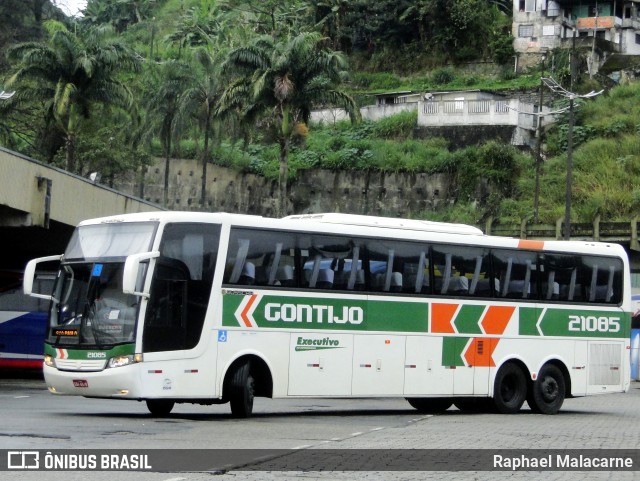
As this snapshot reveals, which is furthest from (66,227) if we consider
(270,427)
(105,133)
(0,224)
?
(105,133)

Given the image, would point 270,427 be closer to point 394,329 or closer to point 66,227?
point 394,329

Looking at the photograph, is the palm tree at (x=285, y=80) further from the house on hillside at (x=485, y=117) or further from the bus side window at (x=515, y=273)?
the bus side window at (x=515, y=273)

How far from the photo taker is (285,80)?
48.0 metres

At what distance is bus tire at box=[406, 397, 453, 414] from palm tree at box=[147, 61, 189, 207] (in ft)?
129

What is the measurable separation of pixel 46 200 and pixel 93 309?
10.4 metres

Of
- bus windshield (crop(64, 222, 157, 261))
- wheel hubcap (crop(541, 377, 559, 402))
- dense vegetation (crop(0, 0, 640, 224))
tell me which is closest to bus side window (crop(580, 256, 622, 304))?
wheel hubcap (crop(541, 377, 559, 402))

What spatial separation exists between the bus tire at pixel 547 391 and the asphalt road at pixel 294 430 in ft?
0.94

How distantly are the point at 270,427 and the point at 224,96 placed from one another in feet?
109

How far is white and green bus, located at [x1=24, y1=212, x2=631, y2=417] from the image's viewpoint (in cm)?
1908

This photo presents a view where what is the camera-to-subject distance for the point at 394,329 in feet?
72.8

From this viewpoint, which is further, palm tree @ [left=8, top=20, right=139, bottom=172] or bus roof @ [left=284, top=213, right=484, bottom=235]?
palm tree @ [left=8, top=20, right=139, bottom=172]

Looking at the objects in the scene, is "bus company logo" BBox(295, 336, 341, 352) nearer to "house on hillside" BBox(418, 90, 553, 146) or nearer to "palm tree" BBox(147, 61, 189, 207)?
"palm tree" BBox(147, 61, 189, 207)

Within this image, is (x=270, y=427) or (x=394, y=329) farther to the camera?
(x=394, y=329)

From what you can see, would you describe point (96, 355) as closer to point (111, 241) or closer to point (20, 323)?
point (111, 241)
